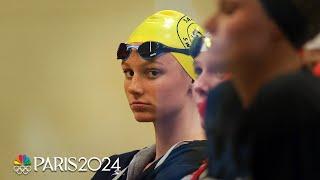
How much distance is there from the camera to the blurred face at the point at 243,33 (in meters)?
0.31

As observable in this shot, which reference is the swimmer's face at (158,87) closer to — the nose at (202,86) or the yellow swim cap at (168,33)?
the yellow swim cap at (168,33)

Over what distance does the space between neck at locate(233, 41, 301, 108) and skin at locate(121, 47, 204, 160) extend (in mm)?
587

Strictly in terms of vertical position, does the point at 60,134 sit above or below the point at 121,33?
below

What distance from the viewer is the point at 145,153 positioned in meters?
0.97

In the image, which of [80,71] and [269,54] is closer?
[269,54]

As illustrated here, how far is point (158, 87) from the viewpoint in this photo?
3.02 feet

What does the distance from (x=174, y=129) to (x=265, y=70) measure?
642 millimetres

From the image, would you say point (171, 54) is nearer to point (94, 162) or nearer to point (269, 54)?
point (269, 54)

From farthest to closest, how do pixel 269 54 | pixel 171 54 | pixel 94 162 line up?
pixel 94 162, pixel 171 54, pixel 269 54

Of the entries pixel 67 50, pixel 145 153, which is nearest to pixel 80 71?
pixel 67 50

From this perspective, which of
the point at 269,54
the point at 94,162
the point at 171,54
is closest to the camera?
the point at 269,54

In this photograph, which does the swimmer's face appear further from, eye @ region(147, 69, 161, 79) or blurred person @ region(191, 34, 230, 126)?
blurred person @ region(191, 34, 230, 126)

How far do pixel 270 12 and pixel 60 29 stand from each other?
1617 millimetres

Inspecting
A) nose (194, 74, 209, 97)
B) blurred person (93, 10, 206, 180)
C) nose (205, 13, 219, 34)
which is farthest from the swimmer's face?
nose (205, 13, 219, 34)
